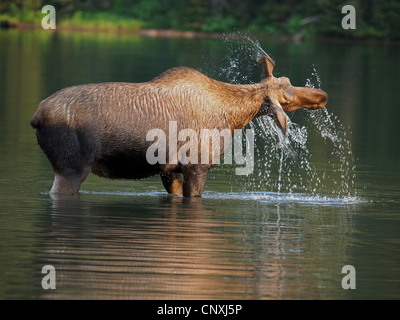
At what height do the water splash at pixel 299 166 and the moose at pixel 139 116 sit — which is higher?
the moose at pixel 139 116

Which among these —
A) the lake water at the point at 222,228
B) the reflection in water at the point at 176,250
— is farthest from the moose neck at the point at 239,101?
the reflection in water at the point at 176,250

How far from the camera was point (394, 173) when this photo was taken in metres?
18.5

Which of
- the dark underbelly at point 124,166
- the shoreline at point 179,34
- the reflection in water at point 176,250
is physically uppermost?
the shoreline at point 179,34

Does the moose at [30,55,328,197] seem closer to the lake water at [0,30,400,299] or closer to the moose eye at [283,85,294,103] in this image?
the moose eye at [283,85,294,103]

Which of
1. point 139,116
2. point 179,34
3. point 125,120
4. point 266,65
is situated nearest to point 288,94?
point 266,65

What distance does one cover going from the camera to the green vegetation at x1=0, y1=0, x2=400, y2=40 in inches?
3258

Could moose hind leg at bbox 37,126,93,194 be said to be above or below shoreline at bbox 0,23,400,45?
below

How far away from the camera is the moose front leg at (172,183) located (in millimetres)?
15570

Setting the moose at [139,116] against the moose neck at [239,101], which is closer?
the moose at [139,116]

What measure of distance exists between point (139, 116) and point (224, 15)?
261 ft

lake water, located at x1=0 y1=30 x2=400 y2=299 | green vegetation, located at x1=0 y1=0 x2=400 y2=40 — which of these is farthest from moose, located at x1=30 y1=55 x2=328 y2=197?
green vegetation, located at x1=0 y1=0 x2=400 y2=40

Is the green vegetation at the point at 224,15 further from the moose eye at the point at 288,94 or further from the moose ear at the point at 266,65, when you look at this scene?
the moose eye at the point at 288,94

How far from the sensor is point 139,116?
46.9 ft
